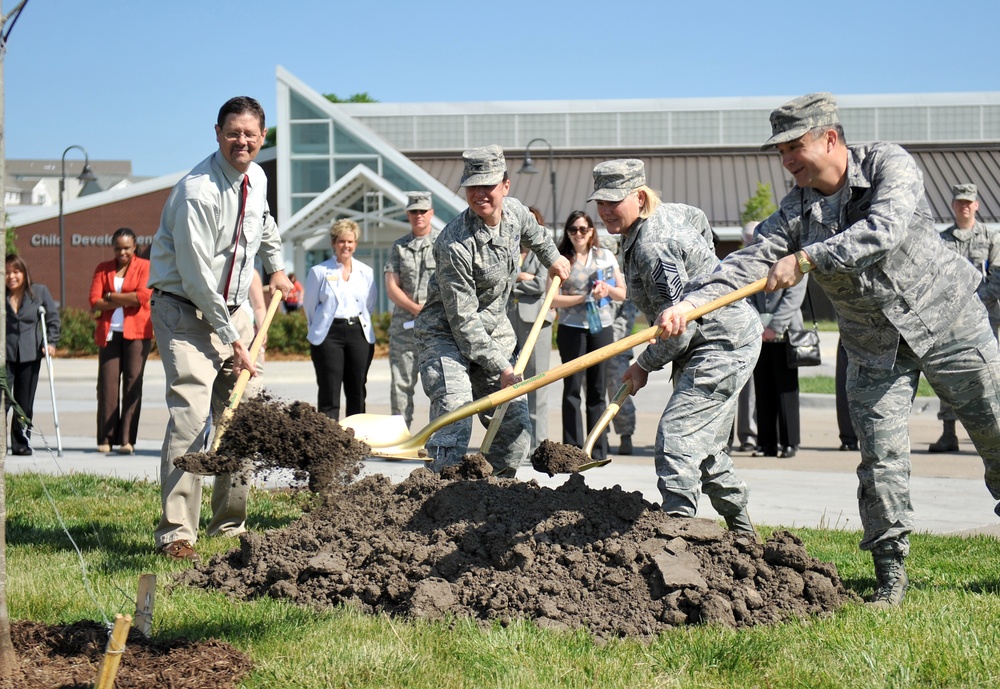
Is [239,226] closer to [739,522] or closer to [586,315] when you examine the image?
[739,522]

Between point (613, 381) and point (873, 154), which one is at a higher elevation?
point (873, 154)

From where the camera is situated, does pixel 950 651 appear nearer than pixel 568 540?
Yes

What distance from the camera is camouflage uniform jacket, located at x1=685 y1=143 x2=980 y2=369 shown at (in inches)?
172

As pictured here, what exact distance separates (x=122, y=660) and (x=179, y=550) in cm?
223

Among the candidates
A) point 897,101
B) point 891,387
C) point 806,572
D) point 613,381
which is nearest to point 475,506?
point 806,572

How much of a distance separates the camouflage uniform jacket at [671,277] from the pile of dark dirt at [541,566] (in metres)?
0.83

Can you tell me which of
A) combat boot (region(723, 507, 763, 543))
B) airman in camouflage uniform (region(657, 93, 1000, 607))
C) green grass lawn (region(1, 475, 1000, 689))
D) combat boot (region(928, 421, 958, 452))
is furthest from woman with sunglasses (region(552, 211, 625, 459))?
airman in camouflage uniform (region(657, 93, 1000, 607))

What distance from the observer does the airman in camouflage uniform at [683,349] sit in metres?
5.08

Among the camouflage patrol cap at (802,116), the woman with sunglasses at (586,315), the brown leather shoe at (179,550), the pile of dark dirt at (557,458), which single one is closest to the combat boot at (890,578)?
the pile of dark dirt at (557,458)

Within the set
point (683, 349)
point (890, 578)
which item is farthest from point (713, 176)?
point (890, 578)

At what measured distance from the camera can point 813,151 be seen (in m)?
4.50

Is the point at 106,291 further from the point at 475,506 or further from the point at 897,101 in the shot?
the point at 897,101

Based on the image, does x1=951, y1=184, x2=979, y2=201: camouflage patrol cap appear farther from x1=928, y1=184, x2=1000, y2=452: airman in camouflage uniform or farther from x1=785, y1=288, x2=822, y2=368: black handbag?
x1=785, y1=288, x2=822, y2=368: black handbag

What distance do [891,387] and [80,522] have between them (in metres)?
4.84
